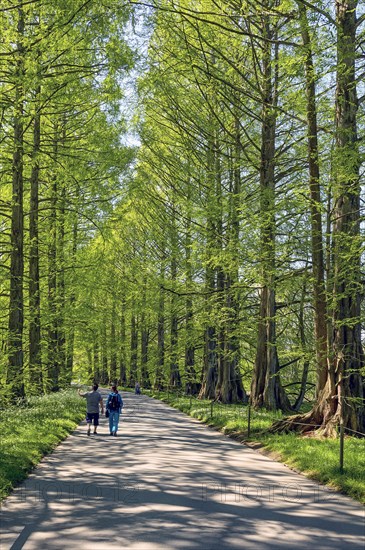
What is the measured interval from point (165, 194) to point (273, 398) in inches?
589

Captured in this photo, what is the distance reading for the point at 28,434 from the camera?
12531 mm

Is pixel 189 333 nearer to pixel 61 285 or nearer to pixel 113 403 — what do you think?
pixel 61 285

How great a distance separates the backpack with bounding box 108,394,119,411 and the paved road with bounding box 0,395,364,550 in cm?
427

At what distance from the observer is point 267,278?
15359mm

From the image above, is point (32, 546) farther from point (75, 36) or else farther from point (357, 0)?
point (357, 0)

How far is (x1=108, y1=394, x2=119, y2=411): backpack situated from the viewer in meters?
16.3

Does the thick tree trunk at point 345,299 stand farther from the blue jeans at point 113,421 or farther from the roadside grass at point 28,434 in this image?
the roadside grass at point 28,434

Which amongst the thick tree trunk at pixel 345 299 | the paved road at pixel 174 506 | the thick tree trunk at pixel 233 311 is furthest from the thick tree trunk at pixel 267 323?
the paved road at pixel 174 506

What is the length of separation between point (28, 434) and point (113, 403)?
4.11 metres

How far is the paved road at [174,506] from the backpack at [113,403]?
4271mm

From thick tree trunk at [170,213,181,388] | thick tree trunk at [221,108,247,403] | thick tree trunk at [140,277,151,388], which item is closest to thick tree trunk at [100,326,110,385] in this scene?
thick tree trunk at [140,277,151,388]

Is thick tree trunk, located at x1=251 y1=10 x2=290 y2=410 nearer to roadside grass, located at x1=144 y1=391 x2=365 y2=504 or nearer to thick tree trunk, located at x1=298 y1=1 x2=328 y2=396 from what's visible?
roadside grass, located at x1=144 y1=391 x2=365 y2=504

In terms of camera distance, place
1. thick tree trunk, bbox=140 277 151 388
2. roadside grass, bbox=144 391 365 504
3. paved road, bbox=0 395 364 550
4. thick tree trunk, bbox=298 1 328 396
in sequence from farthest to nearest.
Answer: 1. thick tree trunk, bbox=140 277 151 388
2. thick tree trunk, bbox=298 1 328 396
3. roadside grass, bbox=144 391 365 504
4. paved road, bbox=0 395 364 550

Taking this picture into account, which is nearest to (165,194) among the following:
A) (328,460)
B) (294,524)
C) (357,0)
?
(357,0)
